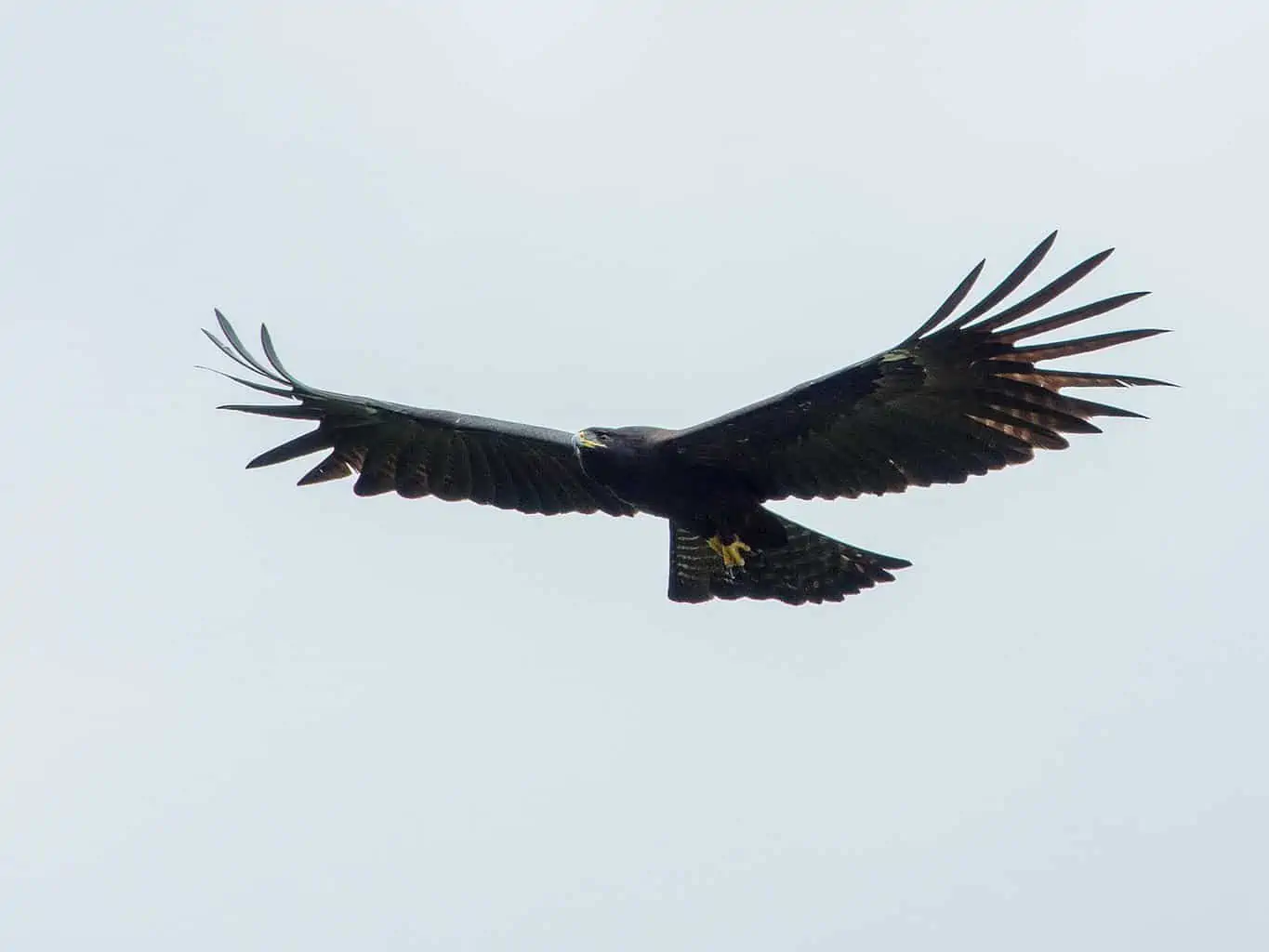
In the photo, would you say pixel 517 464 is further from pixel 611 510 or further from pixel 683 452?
pixel 683 452

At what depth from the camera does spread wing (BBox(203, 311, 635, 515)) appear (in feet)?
48.9

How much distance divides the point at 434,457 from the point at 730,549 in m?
2.68

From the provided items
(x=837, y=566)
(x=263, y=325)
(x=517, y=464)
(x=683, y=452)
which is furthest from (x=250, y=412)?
(x=837, y=566)

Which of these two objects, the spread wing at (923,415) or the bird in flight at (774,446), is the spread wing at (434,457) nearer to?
the bird in flight at (774,446)

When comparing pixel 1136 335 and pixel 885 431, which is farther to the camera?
pixel 885 431

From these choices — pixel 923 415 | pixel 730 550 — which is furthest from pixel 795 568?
pixel 923 415

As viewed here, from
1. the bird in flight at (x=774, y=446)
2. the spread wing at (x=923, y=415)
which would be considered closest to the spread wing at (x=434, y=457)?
the bird in flight at (x=774, y=446)

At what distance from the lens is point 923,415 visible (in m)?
13.2

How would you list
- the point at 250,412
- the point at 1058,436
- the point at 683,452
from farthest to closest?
the point at 250,412, the point at 683,452, the point at 1058,436

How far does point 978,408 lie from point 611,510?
3.43m

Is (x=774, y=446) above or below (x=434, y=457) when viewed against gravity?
below

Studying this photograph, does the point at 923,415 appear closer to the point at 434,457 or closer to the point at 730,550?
the point at 730,550

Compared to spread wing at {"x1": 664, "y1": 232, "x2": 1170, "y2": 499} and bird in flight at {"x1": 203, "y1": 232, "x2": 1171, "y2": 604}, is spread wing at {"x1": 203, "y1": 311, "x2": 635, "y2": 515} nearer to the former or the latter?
bird in flight at {"x1": 203, "y1": 232, "x2": 1171, "y2": 604}

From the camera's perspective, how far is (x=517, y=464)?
15.3 m
